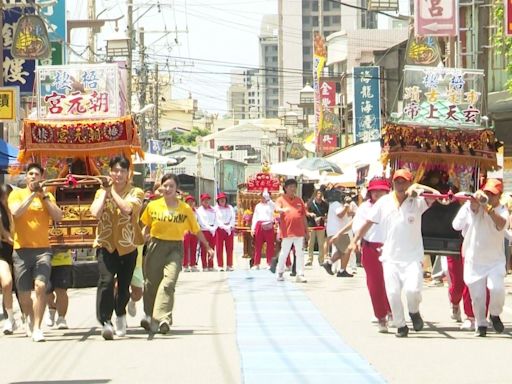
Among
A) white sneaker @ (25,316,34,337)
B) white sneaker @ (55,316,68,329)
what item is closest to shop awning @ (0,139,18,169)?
white sneaker @ (55,316,68,329)

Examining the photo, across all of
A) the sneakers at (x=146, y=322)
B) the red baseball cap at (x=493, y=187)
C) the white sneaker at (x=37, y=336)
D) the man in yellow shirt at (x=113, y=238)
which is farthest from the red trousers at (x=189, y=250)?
the red baseball cap at (x=493, y=187)

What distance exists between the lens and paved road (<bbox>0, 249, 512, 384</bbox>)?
10.6 meters

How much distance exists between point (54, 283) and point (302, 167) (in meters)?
22.0

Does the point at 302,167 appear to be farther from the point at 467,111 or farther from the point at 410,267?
the point at 410,267

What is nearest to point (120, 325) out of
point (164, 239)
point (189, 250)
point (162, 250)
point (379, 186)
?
point (162, 250)

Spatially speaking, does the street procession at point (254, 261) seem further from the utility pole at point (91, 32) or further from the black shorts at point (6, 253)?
the utility pole at point (91, 32)

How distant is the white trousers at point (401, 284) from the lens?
13836 millimetres

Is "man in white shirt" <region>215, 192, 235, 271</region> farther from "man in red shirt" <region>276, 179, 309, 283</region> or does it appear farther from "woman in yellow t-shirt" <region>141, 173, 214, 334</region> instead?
"woman in yellow t-shirt" <region>141, 173, 214, 334</region>

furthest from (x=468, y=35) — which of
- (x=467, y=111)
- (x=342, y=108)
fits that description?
(x=342, y=108)

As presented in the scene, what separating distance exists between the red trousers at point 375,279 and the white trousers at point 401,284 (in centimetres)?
39

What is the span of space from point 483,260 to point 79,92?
9.36m

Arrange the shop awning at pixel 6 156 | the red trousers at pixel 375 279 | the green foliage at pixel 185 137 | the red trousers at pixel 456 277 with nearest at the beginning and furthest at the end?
the red trousers at pixel 375 279 < the red trousers at pixel 456 277 < the shop awning at pixel 6 156 < the green foliage at pixel 185 137

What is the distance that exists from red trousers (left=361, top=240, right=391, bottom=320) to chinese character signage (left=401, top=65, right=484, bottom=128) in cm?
374

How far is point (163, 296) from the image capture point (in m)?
14.2
